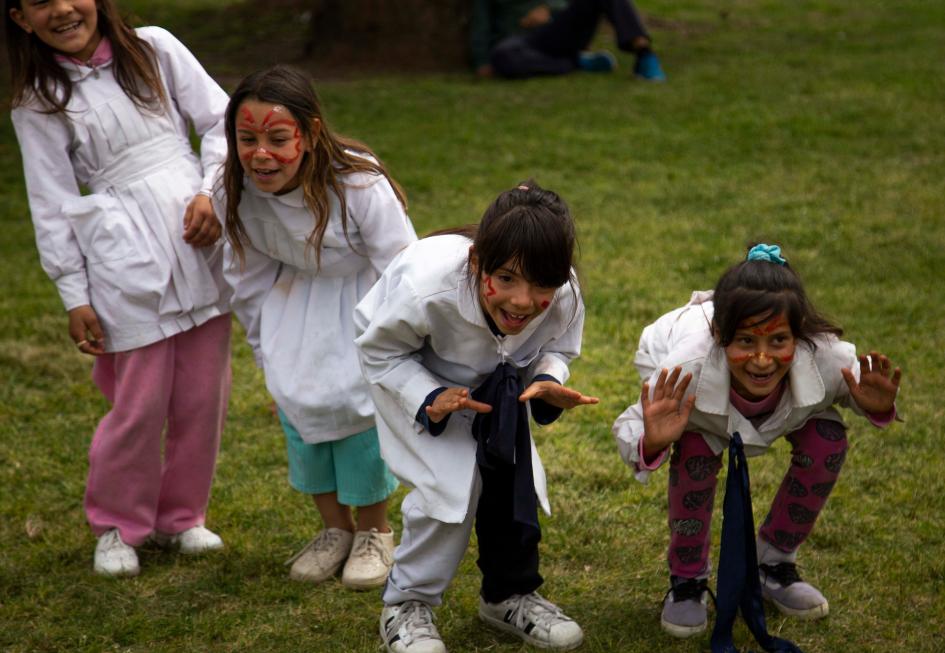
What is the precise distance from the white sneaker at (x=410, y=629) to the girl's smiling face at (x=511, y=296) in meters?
0.78

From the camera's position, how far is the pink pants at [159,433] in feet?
11.6

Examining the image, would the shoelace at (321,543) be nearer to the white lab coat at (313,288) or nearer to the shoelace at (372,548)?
the shoelace at (372,548)

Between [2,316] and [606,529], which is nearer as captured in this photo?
[606,529]

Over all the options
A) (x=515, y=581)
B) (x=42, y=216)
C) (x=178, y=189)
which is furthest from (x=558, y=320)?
(x=42, y=216)

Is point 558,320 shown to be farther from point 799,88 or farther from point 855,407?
point 799,88

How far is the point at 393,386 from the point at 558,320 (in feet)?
1.38

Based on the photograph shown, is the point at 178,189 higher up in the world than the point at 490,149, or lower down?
higher up

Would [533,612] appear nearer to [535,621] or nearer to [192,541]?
[535,621]

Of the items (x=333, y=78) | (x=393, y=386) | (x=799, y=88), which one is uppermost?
(x=393, y=386)

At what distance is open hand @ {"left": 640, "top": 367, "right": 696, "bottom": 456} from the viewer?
2.85m

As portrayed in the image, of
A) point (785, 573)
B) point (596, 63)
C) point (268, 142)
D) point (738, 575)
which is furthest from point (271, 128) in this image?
point (596, 63)

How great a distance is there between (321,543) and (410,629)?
62 centimetres

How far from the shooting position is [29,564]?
11.9 feet

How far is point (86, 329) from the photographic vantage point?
11.2 ft
